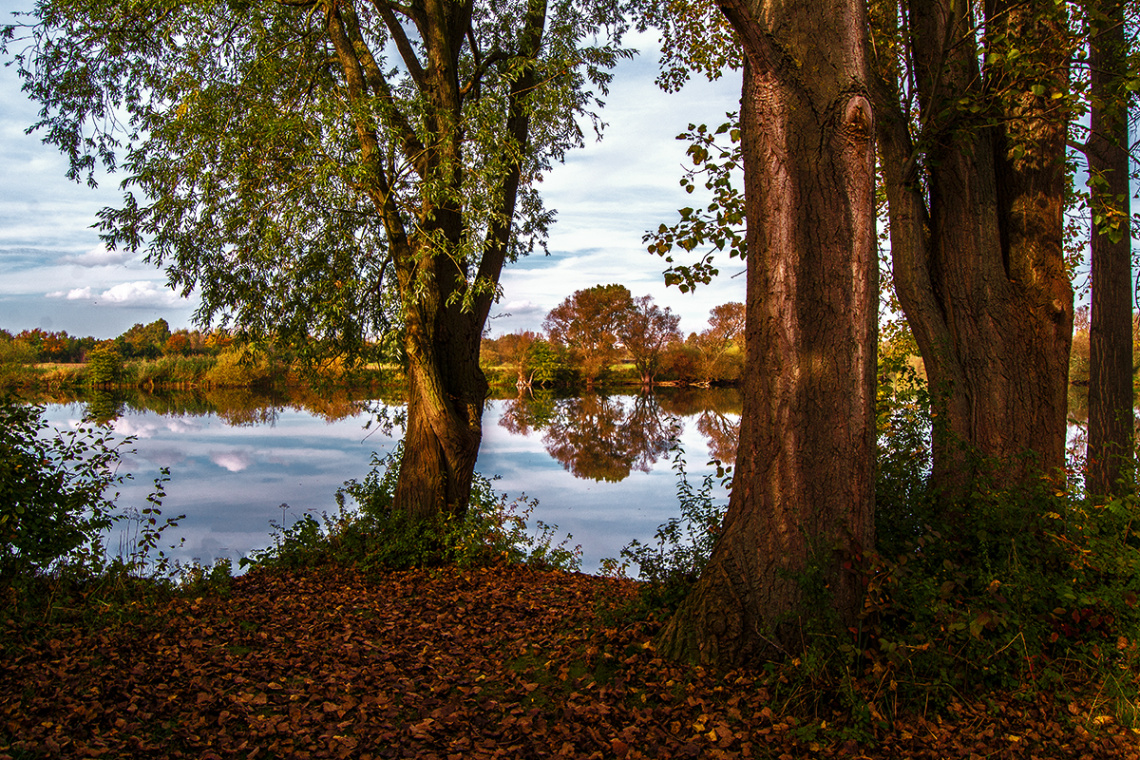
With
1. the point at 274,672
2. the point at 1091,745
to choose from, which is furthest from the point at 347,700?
the point at 1091,745

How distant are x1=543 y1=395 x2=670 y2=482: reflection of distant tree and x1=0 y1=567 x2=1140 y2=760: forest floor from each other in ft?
40.7

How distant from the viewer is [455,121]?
7746 mm

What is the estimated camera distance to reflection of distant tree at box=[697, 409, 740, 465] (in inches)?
781

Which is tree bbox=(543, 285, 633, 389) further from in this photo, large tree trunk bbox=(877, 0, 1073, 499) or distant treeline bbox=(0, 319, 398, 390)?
large tree trunk bbox=(877, 0, 1073, 499)

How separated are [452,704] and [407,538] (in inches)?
160

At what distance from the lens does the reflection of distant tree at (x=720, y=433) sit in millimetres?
19844

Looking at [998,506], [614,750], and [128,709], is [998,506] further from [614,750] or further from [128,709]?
[128,709]

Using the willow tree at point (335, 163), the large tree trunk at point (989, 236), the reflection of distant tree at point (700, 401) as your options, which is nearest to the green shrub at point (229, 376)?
the reflection of distant tree at point (700, 401)

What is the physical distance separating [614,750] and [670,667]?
31.8 inches

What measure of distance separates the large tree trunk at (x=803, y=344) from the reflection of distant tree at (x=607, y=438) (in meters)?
13.0

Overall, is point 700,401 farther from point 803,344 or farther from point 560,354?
point 803,344

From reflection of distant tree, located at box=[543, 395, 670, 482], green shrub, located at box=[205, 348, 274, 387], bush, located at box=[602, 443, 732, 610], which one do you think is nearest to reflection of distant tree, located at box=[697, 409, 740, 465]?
reflection of distant tree, located at box=[543, 395, 670, 482]

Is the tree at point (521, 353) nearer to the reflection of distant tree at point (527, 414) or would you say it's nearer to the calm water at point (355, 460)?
the reflection of distant tree at point (527, 414)

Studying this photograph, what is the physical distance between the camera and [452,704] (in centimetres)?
412
